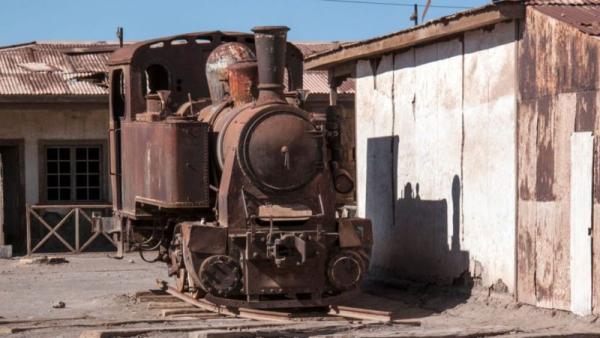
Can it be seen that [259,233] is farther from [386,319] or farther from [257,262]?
[386,319]

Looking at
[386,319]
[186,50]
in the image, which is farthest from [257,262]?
[186,50]

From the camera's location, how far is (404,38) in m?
14.5

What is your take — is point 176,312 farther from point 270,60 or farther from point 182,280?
point 270,60

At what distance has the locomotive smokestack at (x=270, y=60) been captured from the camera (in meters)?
12.6

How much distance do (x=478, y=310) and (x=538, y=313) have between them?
3.27 ft

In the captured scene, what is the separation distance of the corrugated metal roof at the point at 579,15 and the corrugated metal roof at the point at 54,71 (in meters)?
10.0

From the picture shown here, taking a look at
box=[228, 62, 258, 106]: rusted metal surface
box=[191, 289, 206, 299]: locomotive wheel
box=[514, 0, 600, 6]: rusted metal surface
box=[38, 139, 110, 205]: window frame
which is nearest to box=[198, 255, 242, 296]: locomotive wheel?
box=[191, 289, 206, 299]: locomotive wheel

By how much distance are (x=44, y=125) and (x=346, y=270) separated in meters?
11.8

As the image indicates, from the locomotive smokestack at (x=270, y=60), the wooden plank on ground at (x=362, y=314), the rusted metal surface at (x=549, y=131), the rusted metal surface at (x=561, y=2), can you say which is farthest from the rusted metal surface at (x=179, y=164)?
the rusted metal surface at (x=561, y=2)

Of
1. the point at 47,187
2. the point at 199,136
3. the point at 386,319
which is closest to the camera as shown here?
the point at 386,319

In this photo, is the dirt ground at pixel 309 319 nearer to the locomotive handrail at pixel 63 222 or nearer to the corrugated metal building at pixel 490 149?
the corrugated metal building at pixel 490 149

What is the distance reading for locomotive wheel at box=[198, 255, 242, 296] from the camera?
12125 mm

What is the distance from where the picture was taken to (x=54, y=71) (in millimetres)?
23859

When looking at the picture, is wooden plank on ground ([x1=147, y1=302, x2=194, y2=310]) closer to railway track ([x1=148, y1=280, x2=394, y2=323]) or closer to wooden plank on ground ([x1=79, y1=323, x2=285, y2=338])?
railway track ([x1=148, y1=280, x2=394, y2=323])
